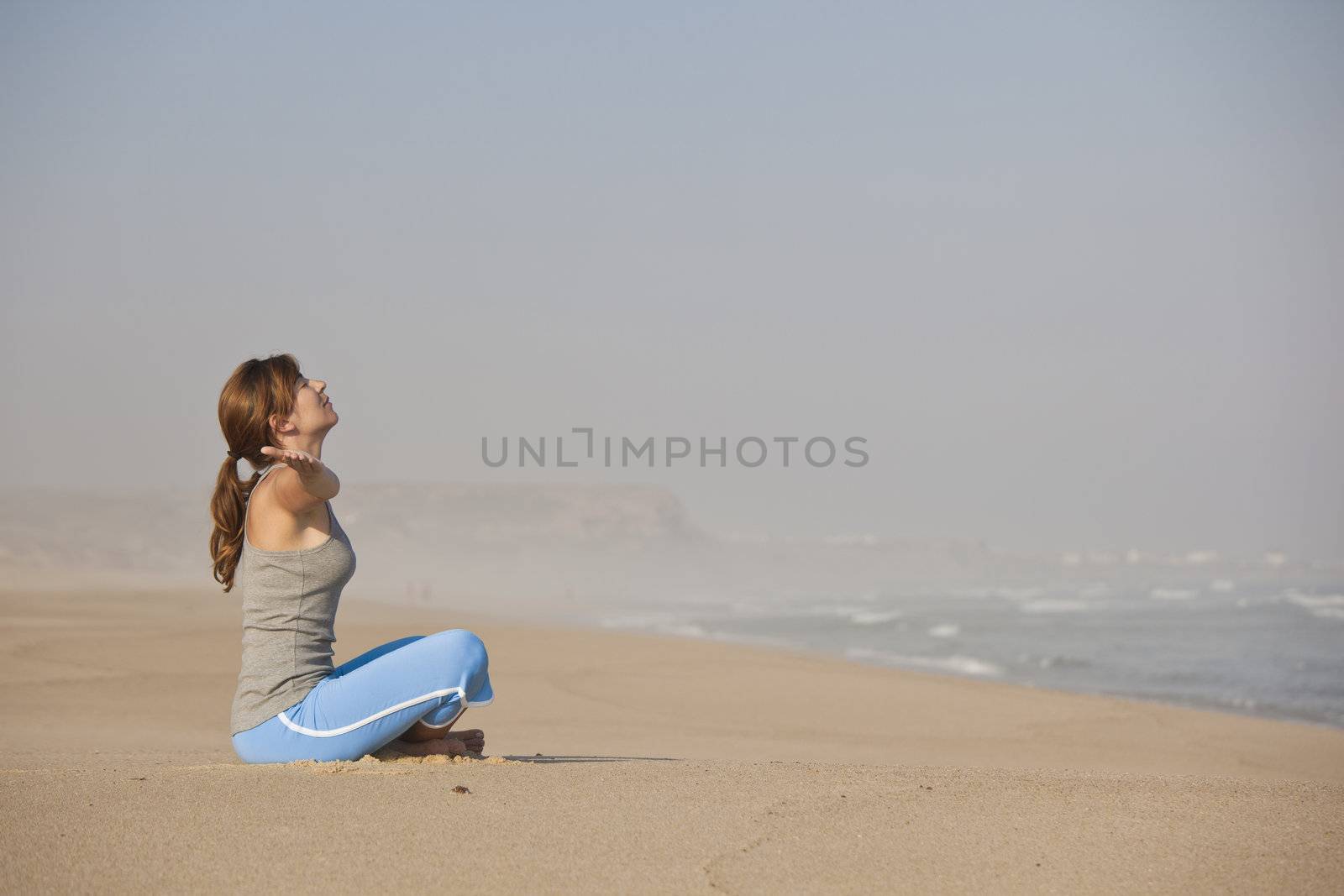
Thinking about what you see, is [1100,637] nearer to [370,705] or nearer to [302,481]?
[370,705]

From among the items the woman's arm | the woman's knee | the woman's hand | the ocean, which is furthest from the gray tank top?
the ocean

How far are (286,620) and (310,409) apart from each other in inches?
26.3

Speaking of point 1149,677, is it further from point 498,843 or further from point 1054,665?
point 498,843

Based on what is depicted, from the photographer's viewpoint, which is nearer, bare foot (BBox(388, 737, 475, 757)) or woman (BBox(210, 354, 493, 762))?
woman (BBox(210, 354, 493, 762))

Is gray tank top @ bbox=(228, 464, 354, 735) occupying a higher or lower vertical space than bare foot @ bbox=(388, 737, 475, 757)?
higher

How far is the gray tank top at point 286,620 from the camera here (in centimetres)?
379

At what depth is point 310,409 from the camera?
3.75 meters

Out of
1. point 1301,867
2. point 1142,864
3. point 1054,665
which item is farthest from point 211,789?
point 1054,665

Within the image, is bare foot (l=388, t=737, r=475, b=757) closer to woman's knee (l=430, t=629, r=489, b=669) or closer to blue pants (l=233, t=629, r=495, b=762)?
blue pants (l=233, t=629, r=495, b=762)

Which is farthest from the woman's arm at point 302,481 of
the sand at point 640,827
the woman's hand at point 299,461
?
the sand at point 640,827

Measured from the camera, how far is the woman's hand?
351 centimetres

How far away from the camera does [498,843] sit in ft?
9.78

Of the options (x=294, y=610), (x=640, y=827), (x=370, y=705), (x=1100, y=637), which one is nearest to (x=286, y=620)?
(x=294, y=610)

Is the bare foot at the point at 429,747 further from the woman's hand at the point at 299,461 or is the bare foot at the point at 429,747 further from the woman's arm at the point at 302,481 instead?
the woman's hand at the point at 299,461
